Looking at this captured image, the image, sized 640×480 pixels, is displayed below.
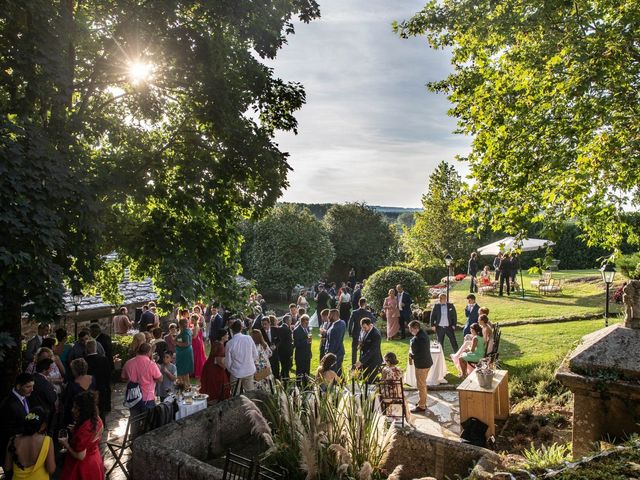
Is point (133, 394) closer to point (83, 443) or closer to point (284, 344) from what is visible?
point (83, 443)

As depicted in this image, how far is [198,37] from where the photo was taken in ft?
24.6

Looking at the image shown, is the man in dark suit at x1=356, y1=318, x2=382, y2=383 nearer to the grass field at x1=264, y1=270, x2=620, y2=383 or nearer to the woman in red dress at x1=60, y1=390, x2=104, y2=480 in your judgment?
the grass field at x1=264, y1=270, x2=620, y2=383

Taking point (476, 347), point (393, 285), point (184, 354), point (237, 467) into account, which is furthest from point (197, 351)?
point (393, 285)

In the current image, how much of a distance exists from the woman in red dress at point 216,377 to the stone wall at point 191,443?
2107 mm

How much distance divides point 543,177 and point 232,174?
5653 mm

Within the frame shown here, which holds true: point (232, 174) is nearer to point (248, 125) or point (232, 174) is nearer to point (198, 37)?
point (248, 125)

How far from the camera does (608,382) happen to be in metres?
3.91

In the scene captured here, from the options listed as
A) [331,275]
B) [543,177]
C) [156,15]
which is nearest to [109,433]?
[156,15]

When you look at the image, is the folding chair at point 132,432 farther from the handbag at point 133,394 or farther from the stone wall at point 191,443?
the stone wall at point 191,443

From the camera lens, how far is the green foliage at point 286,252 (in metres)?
33.6

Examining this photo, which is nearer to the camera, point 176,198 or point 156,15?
point 156,15

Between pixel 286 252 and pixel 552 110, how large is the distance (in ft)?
88.5

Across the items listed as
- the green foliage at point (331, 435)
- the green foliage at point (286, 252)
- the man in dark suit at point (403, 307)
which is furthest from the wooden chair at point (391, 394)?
the green foliage at point (286, 252)

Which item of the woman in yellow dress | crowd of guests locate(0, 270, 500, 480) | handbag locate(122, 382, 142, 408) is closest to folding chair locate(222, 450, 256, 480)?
crowd of guests locate(0, 270, 500, 480)
